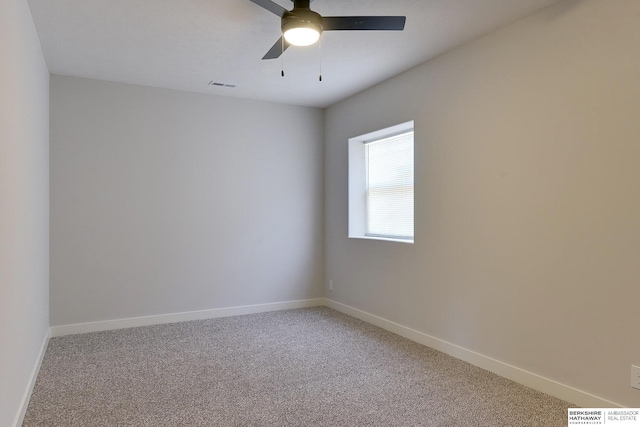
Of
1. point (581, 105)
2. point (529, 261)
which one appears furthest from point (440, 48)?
point (529, 261)

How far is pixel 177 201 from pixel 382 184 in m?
2.35

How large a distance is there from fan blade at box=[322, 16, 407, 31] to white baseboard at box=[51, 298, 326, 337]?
347 cm

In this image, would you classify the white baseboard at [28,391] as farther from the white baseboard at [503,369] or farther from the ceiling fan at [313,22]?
the white baseboard at [503,369]

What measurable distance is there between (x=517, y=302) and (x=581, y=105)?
54.6 inches

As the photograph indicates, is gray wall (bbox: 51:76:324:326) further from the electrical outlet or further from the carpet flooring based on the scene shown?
the electrical outlet

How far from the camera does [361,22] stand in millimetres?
2623

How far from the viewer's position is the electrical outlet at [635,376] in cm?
234

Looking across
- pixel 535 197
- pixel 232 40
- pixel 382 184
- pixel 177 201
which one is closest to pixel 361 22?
pixel 232 40

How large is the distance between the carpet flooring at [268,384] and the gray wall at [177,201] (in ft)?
2.14

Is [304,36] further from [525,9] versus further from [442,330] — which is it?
[442,330]

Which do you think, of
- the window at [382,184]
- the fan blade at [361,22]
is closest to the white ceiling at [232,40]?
the fan blade at [361,22]

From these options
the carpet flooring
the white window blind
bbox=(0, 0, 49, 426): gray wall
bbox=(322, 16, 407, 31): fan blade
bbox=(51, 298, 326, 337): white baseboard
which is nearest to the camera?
bbox=(0, 0, 49, 426): gray wall

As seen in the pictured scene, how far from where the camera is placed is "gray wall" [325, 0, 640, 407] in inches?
95.9

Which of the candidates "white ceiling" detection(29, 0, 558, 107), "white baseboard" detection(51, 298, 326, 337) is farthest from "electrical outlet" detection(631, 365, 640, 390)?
"white baseboard" detection(51, 298, 326, 337)
